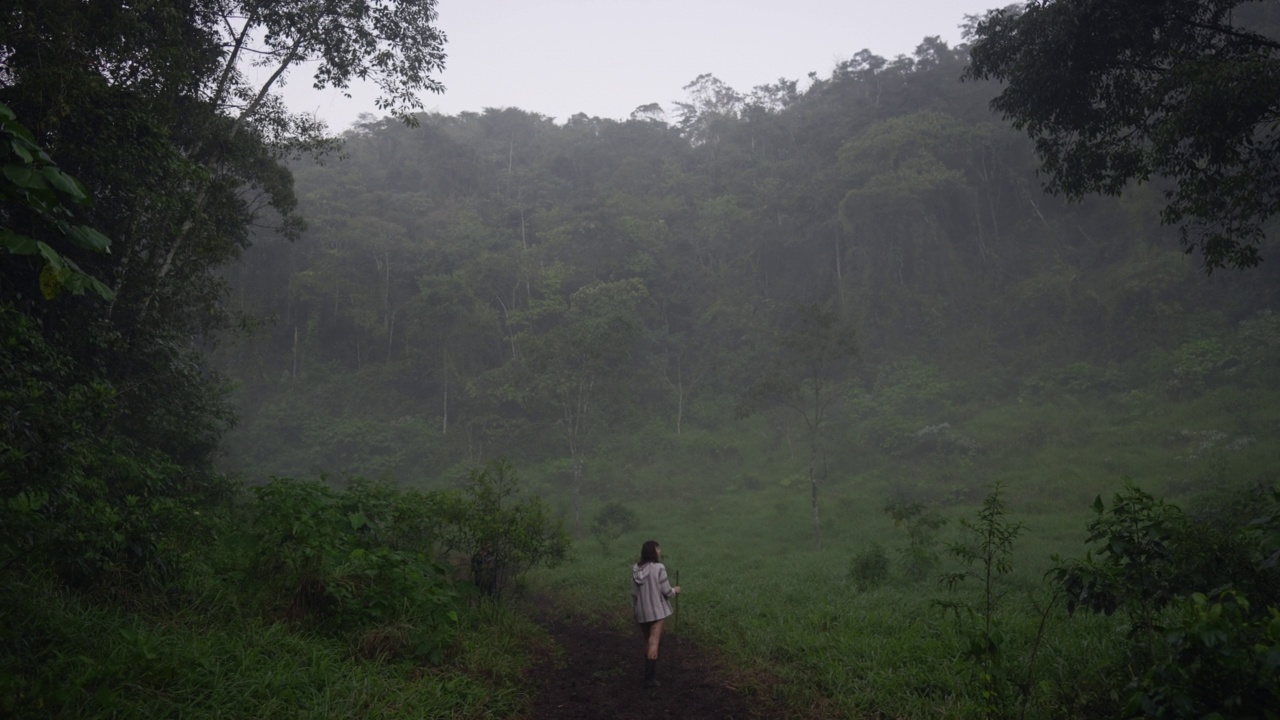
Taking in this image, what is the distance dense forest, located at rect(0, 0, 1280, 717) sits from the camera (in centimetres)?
442

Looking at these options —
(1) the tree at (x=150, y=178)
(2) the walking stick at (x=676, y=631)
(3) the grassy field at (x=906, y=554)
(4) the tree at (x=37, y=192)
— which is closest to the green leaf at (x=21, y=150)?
(4) the tree at (x=37, y=192)

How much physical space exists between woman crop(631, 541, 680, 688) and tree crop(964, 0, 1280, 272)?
7636mm

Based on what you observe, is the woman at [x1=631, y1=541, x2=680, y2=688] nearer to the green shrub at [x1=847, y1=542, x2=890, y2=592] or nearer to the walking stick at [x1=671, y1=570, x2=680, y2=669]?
the walking stick at [x1=671, y1=570, x2=680, y2=669]

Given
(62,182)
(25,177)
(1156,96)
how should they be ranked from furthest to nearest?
(1156,96), (62,182), (25,177)

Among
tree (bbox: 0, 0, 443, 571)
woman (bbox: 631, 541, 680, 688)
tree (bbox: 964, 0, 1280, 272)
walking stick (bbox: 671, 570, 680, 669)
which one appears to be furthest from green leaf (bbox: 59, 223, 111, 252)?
tree (bbox: 964, 0, 1280, 272)

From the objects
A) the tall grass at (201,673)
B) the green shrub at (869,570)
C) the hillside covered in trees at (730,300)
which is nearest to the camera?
the tall grass at (201,673)

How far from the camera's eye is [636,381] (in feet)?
115

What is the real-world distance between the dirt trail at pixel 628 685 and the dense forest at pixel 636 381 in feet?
0.90

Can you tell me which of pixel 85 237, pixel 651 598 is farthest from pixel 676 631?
pixel 85 237

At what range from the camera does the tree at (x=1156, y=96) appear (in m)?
8.05

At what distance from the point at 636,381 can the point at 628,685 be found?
28.8m

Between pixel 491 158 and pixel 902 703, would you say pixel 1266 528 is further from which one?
pixel 491 158

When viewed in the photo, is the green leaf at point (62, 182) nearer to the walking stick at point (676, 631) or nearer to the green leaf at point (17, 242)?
the green leaf at point (17, 242)

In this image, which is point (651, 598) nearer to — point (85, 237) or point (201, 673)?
point (201, 673)
